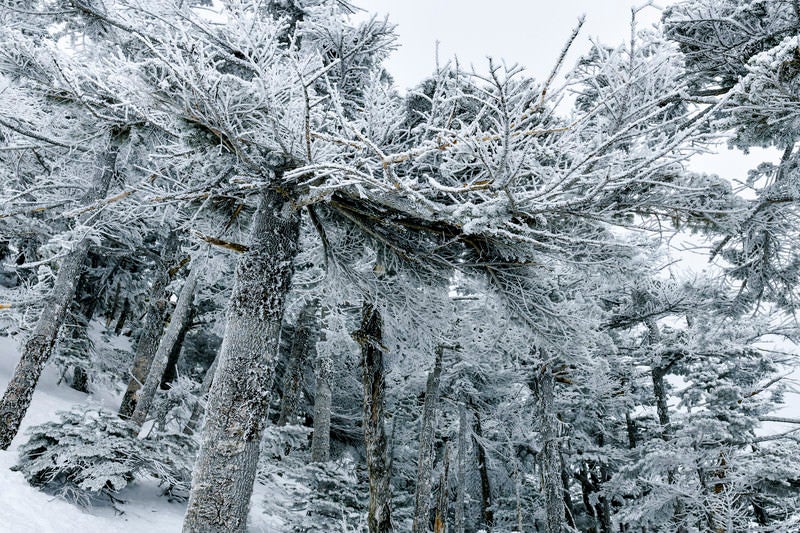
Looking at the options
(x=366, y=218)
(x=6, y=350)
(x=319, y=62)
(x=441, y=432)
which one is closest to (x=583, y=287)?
(x=366, y=218)

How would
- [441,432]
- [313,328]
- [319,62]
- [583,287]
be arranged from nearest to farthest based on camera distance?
1. [319,62]
2. [583,287]
3. [313,328]
4. [441,432]

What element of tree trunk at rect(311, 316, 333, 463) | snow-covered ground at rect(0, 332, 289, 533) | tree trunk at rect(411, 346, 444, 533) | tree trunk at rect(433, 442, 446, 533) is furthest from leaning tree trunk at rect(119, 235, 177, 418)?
tree trunk at rect(433, 442, 446, 533)

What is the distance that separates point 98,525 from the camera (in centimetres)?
585

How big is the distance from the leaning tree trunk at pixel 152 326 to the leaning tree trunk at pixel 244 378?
8426 mm

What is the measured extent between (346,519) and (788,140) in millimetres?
8731

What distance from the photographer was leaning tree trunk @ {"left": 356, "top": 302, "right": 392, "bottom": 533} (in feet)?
19.6

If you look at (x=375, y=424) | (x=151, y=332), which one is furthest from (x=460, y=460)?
(x=151, y=332)

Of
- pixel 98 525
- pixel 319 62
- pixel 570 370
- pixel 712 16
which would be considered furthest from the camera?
pixel 570 370

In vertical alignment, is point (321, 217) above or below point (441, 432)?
above

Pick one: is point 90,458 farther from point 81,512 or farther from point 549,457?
point 549,457

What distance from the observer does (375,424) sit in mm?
6406

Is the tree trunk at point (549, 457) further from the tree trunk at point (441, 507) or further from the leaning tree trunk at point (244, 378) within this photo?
the leaning tree trunk at point (244, 378)

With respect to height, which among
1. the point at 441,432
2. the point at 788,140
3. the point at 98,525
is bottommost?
the point at 98,525

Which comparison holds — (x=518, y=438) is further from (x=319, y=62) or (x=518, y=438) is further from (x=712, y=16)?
(x=319, y=62)
